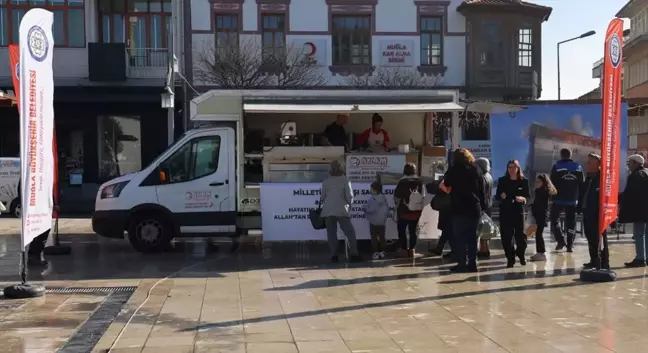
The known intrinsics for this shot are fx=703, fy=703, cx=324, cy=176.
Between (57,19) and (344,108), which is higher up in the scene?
(57,19)

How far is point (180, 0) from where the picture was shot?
96.7 ft

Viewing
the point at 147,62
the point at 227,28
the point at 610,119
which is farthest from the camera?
the point at 227,28

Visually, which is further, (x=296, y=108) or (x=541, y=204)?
(x=296, y=108)

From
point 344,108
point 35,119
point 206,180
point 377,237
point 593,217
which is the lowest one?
point 377,237

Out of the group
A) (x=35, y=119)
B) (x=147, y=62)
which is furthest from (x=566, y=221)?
(x=147, y=62)

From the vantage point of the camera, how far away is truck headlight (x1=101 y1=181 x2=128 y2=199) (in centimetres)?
1262

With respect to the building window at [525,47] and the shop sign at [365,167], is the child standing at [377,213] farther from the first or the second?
the building window at [525,47]

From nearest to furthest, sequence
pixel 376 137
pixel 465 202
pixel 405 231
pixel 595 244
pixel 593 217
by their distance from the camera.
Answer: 1. pixel 595 244
2. pixel 593 217
3. pixel 465 202
4. pixel 405 231
5. pixel 376 137

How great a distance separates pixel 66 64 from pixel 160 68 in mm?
3711

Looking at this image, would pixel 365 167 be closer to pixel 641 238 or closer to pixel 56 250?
pixel 641 238

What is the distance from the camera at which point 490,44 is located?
103 ft

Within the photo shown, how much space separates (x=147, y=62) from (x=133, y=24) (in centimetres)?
173

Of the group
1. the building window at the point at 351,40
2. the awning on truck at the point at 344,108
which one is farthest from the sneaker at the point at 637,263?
the building window at the point at 351,40

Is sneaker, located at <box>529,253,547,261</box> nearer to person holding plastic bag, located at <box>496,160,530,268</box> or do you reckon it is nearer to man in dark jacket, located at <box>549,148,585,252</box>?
→ person holding plastic bag, located at <box>496,160,530,268</box>
